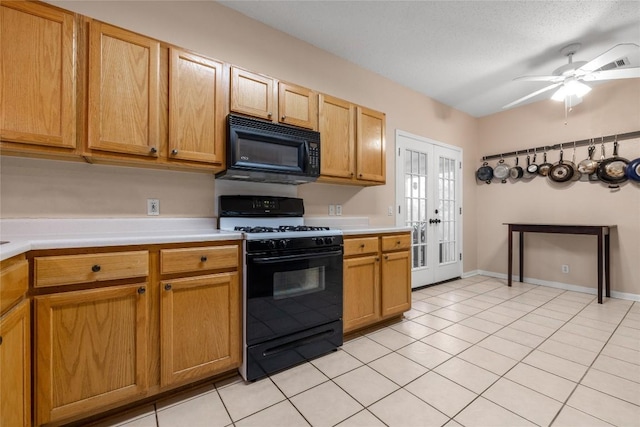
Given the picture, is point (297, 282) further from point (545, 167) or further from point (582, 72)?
point (545, 167)

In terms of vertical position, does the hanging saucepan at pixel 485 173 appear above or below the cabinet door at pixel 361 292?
above

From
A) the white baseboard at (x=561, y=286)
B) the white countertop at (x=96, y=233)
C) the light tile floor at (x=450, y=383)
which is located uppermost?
the white countertop at (x=96, y=233)

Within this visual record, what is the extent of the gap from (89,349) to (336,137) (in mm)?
2307

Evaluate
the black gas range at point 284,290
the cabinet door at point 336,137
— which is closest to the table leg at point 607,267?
the cabinet door at point 336,137

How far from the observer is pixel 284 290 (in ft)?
6.40

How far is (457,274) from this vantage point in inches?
179

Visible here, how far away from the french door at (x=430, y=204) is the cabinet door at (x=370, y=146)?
0.76m

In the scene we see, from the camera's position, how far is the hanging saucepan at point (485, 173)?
15.4ft

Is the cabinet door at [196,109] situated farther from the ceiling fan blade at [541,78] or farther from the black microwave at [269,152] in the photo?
the ceiling fan blade at [541,78]

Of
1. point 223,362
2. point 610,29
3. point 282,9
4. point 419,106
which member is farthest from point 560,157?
point 223,362

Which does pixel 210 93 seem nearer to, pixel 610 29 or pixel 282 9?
pixel 282 9

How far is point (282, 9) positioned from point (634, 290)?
5114 millimetres

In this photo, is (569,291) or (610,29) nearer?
(610,29)

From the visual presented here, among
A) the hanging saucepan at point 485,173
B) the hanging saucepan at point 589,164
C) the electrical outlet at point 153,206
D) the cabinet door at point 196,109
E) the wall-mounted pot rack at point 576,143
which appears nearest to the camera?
the cabinet door at point 196,109
